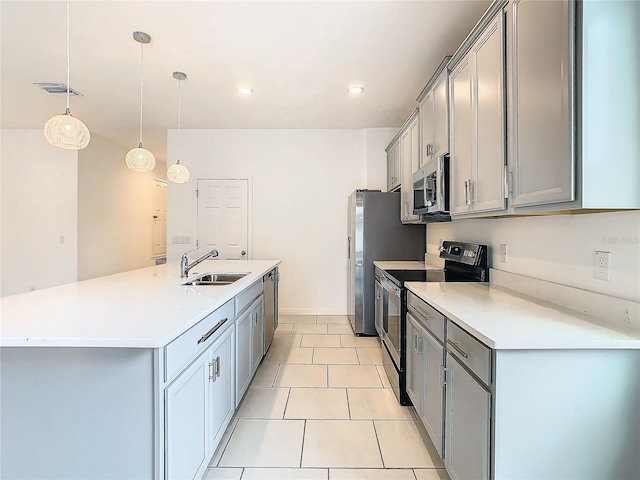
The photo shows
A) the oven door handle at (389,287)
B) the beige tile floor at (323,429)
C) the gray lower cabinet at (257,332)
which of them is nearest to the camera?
the beige tile floor at (323,429)

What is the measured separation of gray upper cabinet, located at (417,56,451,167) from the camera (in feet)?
7.59

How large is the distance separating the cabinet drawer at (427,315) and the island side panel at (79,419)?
126 cm

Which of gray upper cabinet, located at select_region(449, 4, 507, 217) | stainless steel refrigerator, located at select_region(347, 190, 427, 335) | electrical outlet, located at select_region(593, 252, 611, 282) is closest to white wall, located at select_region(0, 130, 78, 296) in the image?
stainless steel refrigerator, located at select_region(347, 190, 427, 335)

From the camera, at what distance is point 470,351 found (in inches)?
50.8

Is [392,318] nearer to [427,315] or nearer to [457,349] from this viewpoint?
[427,315]

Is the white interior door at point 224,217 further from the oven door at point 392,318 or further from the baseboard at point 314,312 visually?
the oven door at point 392,318

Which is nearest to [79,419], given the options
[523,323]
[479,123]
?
[523,323]

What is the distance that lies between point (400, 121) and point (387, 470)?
12.9 ft

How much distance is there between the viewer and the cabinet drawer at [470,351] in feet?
3.84

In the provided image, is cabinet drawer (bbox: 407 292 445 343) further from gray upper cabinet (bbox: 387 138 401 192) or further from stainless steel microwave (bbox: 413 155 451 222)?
gray upper cabinet (bbox: 387 138 401 192)

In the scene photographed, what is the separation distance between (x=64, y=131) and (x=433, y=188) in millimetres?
2441

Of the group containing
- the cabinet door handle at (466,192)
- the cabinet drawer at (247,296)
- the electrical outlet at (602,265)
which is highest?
the cabinet door handle at (466,192)

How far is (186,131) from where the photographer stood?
4875mm

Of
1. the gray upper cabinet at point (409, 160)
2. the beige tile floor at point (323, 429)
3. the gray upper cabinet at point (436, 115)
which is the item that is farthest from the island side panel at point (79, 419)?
the gray upper cabinet at point (409, 160)
